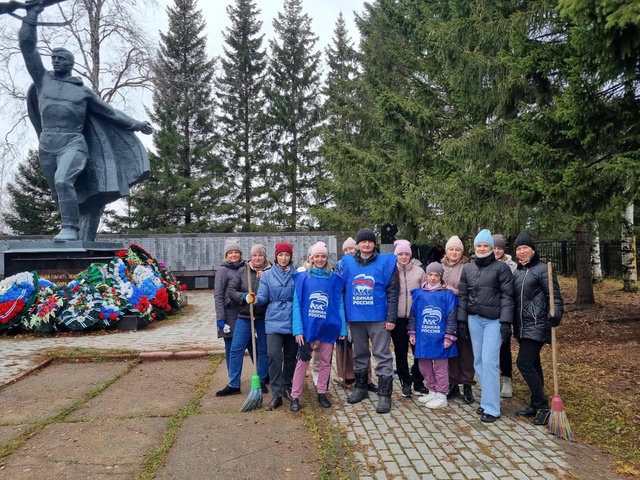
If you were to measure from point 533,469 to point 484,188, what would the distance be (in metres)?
6.13

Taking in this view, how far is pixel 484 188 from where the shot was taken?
27.8 ft

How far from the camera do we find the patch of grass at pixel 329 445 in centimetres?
305

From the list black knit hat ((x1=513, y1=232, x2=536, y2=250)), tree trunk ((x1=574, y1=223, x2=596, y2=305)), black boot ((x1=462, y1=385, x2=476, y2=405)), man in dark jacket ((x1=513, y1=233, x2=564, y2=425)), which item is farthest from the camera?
tree trunk ((x1=574, y1=223, x2=596, y2=305))

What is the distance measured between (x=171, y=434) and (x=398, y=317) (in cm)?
240

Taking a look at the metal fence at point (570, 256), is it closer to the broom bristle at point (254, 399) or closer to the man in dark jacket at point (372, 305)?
the man in dark jacket at point (372, 305)

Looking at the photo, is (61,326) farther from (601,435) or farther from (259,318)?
(601,435)

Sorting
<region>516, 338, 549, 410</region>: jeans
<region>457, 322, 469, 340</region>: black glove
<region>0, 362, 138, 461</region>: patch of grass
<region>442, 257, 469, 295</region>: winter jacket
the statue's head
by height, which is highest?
the statue's head

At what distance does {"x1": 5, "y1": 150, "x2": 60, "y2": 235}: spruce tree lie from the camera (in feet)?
84.0

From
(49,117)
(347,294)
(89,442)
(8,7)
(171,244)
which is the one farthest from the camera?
(171,244)

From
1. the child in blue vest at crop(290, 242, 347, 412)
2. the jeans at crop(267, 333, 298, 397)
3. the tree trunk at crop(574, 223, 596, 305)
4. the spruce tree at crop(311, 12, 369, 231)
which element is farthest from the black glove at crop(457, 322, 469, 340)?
the spruce tree at crop(311, 12, 369, 231)

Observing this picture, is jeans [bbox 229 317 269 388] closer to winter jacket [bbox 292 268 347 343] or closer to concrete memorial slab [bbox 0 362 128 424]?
winter jacket [bbox 292 268 347 343]

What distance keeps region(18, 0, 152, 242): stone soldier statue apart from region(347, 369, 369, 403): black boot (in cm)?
732

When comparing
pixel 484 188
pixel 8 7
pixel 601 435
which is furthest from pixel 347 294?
pixel 8 7

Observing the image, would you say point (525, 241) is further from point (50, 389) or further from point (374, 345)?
point (50, 389)
